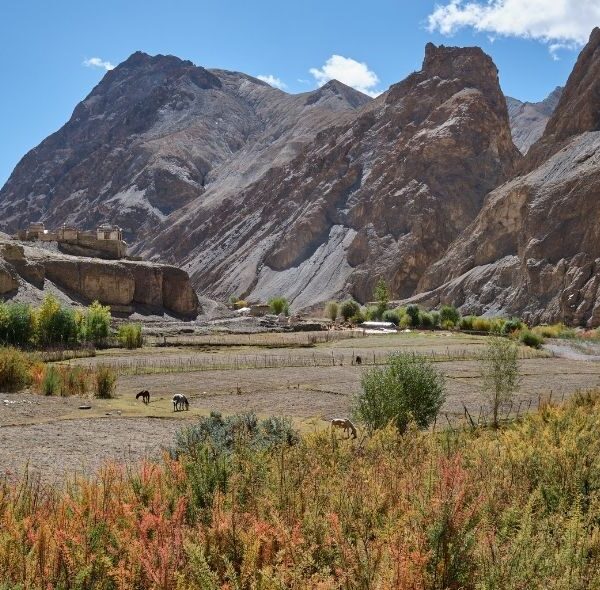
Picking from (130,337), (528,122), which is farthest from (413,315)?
(528,122)

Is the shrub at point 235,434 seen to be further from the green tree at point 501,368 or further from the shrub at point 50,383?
the shrub at point 50,383

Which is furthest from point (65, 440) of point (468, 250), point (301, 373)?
point (468, 250)

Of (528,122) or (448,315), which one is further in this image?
(528,122)

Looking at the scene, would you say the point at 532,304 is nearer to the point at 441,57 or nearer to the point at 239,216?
the point at 441,57

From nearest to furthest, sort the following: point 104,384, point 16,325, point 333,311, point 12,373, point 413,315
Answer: point 12,373 < point 104,384 < point 16,325 < point 413,315 < point 333,311

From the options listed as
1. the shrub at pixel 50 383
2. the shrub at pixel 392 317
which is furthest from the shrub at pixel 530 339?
the shrub at pixel 50 383

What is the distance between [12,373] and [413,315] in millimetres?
62870

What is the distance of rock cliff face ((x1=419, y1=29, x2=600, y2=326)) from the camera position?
254 feet

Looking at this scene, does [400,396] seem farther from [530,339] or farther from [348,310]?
[348,310]

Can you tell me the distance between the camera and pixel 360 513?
603 cm

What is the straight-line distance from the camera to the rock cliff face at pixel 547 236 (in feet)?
254

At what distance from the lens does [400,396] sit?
50.0 ft

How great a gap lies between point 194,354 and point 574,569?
43881 millimetres

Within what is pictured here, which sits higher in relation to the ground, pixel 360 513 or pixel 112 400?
pixel 360 513
